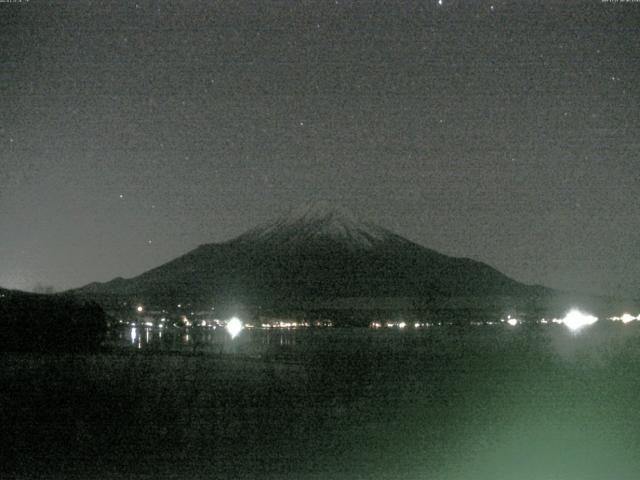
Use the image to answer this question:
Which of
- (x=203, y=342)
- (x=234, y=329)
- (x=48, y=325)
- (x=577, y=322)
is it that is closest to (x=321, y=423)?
(x=48, y=325)

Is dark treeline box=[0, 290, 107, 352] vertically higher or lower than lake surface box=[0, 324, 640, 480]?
higher

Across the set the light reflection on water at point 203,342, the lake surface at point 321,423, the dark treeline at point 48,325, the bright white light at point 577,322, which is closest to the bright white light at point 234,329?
the light reflection on water at point 203,342

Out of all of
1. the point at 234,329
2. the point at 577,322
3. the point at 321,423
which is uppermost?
the point at 577,322

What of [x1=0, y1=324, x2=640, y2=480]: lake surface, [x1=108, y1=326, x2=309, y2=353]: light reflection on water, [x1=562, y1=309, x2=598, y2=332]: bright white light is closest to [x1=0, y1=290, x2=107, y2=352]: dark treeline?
[x1=108, y1=326, x2=309, y2=353]: light reflection on water

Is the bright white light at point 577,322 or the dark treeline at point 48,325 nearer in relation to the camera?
the dark treeline at point 48,325

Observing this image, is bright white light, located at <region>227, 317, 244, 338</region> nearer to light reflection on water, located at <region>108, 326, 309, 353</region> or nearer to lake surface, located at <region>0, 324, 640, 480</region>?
light reflection on water, located at <region>108, 326, 309, 353</region>

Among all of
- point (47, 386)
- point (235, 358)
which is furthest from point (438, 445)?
point (235, 358)

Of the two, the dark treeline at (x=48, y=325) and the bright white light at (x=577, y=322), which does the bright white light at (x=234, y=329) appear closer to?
the dark treeline at (x=48, y=325)

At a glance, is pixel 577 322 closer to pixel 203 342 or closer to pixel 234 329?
pixel 234 329

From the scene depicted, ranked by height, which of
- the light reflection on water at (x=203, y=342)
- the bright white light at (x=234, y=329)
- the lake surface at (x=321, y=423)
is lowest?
the lake surface at (x=321, y=423)
